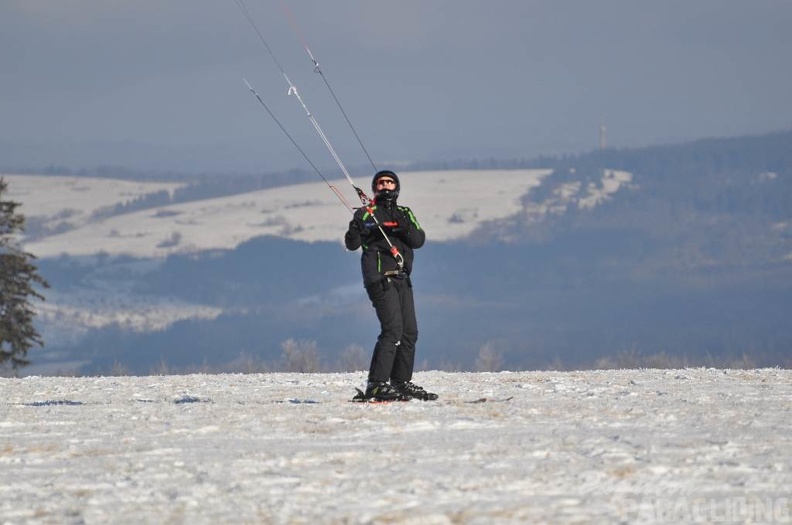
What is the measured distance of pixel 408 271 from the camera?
17422mm

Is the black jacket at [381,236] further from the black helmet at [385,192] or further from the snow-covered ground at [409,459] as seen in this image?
the snow-covered ground at [409,459]

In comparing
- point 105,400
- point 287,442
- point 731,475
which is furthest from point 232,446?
point 105,400

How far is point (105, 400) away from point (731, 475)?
33.6 feet

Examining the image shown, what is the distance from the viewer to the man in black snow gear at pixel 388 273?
17.1 m

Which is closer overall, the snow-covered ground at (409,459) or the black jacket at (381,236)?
the snow-covered ground at (409,459)

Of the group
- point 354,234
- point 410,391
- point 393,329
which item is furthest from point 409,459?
point 410,391

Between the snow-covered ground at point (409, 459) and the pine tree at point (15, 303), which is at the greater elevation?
the pine tree at point (15, 303)

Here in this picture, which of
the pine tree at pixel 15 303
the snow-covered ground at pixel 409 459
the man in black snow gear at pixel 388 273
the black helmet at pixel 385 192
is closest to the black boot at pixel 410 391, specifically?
the man in black snow gear at pixel 388 273

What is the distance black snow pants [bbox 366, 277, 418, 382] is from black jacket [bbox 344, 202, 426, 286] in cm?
14

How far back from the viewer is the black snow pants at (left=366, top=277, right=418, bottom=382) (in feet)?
56.1

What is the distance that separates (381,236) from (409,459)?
5383 mm

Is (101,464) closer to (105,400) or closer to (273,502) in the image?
(273,502)

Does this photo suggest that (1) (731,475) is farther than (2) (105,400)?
No

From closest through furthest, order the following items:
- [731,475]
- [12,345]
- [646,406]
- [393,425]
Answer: [731,475] → [393,425] → [646,406] → [12,345]
